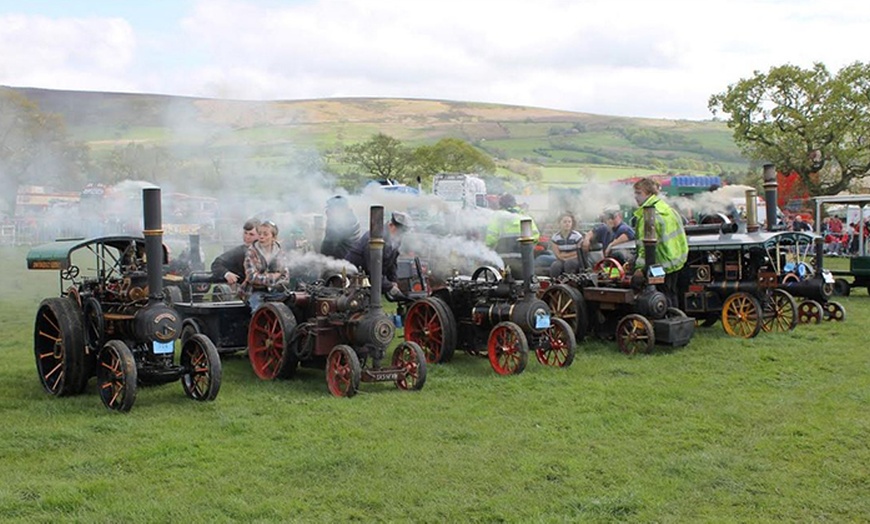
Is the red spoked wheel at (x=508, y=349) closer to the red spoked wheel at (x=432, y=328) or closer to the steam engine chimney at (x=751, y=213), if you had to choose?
the red spoked wheel at (x=432, y=328)

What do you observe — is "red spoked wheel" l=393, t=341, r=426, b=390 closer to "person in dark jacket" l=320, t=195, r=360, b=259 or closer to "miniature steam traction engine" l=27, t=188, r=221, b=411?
"miniature steam traction engine" l=27, t=188, r=221, b=411

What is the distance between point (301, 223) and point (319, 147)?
4.59 feet

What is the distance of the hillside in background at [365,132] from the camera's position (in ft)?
34.3

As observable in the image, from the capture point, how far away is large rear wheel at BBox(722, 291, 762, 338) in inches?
404

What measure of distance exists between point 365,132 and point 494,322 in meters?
7.51

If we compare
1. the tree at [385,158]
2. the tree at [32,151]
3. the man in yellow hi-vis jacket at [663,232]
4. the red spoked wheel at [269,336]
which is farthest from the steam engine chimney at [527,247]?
the tree at [385,158]

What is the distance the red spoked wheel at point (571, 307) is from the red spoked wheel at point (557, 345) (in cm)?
114

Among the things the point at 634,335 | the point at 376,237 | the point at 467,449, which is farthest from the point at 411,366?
the point at 634,335

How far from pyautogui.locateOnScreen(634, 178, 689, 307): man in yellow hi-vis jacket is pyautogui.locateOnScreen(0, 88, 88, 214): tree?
7.06 m

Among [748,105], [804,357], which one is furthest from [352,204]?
[748,105]

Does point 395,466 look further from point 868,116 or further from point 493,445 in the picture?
point 868,116

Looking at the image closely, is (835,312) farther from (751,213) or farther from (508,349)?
(508,349)

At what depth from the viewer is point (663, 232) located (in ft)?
32.1

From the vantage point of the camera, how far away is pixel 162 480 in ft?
16.3
